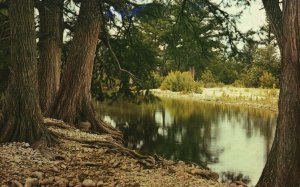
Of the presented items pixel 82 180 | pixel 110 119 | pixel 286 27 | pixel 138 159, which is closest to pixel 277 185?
pixel 286 27

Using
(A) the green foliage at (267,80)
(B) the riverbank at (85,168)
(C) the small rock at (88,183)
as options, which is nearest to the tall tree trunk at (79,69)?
(B) the riverbank at (85,168)

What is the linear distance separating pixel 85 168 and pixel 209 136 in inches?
331

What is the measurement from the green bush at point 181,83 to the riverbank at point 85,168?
27.2 metres

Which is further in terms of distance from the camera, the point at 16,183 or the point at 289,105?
the point at 16,183

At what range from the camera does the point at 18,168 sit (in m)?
5.91

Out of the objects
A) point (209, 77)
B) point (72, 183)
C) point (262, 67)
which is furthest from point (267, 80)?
point (72, 183)

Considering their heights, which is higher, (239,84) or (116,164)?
(239,84)

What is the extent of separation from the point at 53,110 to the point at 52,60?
57.5 inches

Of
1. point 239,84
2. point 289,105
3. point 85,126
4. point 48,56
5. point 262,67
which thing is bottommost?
point 85,126

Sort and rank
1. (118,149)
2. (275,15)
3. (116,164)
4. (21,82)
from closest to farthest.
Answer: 1. (275,15)
2. (116,164)
3. (21,82)
4. (118,149)

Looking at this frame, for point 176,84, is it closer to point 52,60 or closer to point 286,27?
point 52,60

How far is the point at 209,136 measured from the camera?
14.5m

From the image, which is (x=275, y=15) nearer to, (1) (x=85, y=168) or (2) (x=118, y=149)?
(1) (x=85, y=168)

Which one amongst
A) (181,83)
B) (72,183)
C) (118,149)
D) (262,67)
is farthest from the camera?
(181,83)
